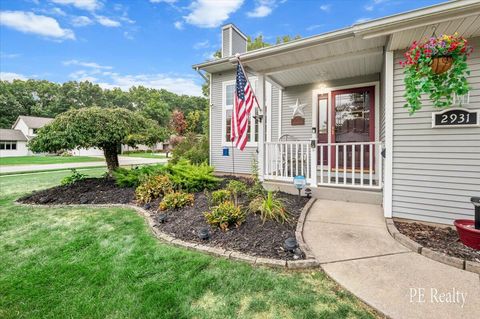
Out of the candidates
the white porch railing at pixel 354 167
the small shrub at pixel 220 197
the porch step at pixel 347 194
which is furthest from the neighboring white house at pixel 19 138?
the porch step at pixel 347 194

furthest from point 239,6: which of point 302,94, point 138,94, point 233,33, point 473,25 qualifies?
point 138,94

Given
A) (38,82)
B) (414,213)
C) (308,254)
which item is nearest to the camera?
(308,254)

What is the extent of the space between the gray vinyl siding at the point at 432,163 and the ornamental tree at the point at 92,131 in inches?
213

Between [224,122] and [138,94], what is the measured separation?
145 ft

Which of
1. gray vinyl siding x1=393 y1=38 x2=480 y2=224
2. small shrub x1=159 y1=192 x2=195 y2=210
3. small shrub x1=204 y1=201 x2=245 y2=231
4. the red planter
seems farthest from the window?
the red planter

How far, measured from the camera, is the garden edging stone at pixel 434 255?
6.68 ft

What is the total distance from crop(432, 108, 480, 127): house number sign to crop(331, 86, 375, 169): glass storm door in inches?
86.6

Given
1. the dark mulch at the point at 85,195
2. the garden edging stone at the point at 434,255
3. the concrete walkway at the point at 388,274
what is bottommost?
the concrete walkway at the point at 388,274

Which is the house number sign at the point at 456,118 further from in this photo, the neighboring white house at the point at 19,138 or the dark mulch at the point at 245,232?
the neighboring white house at the point at 19,138

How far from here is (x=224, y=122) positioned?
293 inches

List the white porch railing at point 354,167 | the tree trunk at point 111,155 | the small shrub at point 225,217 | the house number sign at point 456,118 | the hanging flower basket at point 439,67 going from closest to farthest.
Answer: the hanging flower basket at point 439,67 < the house number sign at point 456,118 < the small shrub at point 225,217 < the white porch railing at point 354,167 < the tree trunk at point 111,155

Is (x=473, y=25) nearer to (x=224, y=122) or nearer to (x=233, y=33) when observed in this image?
(x=224, y=122)

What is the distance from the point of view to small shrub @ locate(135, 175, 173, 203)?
4.50m

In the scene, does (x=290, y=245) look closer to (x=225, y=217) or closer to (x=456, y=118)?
(x=225, y=217)
